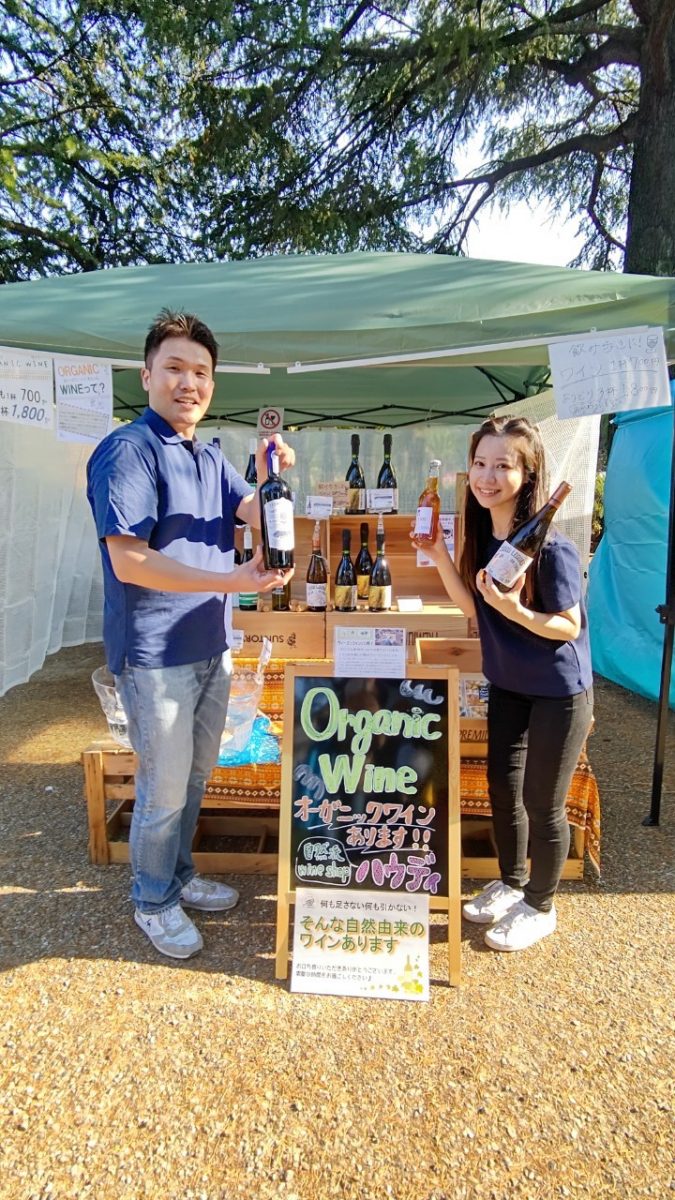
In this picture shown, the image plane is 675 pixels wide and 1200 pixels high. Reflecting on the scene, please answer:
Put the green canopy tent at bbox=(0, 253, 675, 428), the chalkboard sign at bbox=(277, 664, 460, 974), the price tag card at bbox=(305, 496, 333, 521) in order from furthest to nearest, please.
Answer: the price tag card at bbox=(305, 496, 333, 521) < the green canopy tent at bbox=(0, 253, 675, 428) < the chalkboard sign at bbox=(277, 664, 460, 974)

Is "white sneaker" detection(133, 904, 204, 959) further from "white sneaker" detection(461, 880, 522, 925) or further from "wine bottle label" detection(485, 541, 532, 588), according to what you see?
"wine bottle label" detection(485, 541, 532, 588)

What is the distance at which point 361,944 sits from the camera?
83.1 inches

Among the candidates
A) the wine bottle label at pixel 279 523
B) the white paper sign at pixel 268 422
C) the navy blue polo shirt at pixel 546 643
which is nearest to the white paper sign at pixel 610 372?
the navy blue polo shirt at pixel 546 643

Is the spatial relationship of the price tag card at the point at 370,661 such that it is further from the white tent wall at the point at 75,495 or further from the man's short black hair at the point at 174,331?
the white tent wall at the point at 75,495

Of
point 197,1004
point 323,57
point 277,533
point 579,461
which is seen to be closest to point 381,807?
point 197,1004

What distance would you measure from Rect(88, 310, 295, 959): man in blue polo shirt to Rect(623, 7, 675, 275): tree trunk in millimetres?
7276

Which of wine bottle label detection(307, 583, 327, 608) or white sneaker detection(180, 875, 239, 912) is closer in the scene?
white sneaker detection(180, 875, 239, 912)

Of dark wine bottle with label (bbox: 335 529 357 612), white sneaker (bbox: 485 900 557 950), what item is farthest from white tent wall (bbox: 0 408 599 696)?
white sneaker (bbox: 485 900 557 950)

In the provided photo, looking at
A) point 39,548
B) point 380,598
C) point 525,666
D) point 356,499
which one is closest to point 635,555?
point 356,499

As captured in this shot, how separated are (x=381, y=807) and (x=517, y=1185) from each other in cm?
98

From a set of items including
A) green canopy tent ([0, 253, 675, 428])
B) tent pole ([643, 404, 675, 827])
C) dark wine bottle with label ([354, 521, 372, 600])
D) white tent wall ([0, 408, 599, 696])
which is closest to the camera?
green canopy tent ([0, 253, 675, 428])

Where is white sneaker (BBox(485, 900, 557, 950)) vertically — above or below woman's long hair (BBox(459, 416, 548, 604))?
below

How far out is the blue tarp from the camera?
4.98 m

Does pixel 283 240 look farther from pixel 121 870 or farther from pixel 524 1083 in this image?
pixel 524 1083
